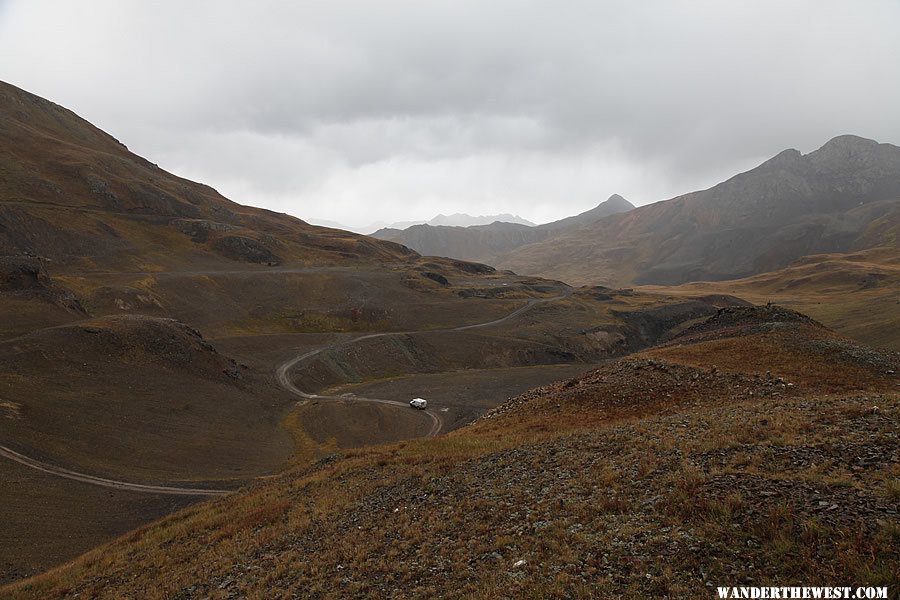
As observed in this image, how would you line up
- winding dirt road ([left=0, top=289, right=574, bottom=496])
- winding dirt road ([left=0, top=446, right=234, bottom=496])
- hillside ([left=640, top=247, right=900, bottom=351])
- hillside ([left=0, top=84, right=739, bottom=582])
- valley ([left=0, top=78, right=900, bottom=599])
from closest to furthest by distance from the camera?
valley ([left=0, top=78, right=900, bottom=599]), winding dirt road ([left=0, top=446, right=234, bottom=496]), winding dirt road ([left=0, top=289, right=574, bottom=496]), hillside ([left=0, top=84, right=739, bottom=582]), hillside ([left=640, top=247, right=900, bottom=351])

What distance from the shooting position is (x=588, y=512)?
1301 cm

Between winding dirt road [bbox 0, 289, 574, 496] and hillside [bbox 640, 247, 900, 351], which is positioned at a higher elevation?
hillside [bbox 640, 247, 900, 351]

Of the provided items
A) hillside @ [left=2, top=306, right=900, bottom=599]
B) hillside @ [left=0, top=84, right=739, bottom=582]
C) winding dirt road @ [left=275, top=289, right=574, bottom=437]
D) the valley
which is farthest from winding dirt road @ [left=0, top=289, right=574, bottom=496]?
hillside @ [left=2, top=306, right=900, bottom=599]

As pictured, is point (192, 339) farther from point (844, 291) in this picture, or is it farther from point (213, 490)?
point (844, 291)

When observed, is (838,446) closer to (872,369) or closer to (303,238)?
(872,369)

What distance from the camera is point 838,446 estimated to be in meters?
13.1

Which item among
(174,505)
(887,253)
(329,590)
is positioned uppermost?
(887,253)

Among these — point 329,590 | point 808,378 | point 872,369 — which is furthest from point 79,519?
point 872,369

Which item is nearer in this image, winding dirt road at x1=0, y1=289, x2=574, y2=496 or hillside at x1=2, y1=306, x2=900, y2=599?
hillside at x1=2, y1=306, x2=900, y2=599

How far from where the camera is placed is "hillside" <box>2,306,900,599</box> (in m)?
9.59

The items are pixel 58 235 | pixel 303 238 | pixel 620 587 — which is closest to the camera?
pixel 620 587

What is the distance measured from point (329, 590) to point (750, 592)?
997 cm

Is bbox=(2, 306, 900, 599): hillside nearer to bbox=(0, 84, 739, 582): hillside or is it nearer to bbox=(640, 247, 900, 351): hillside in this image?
bbox=(0, 84, 739, 582): hillside

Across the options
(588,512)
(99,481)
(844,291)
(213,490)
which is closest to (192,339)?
(99,481)
